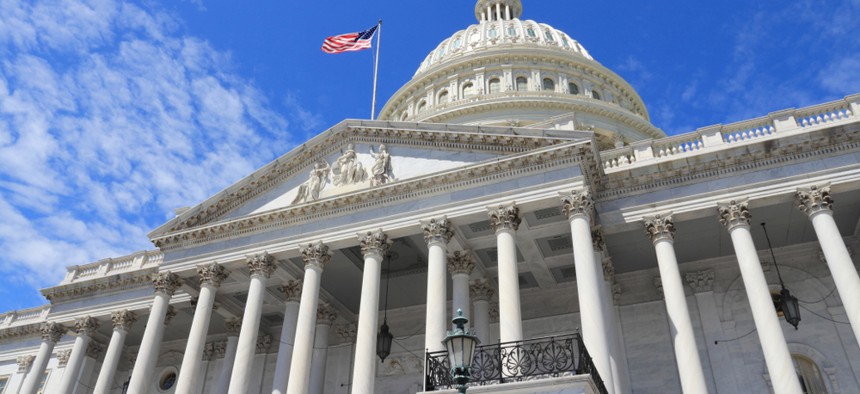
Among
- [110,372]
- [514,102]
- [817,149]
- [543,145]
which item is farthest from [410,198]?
[514,102]

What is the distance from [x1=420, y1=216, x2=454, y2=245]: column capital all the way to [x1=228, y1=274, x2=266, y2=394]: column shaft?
6.80 meters

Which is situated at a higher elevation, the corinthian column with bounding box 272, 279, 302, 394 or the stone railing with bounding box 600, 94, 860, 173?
the stone railing with bounding box 600, 94, 860, 173

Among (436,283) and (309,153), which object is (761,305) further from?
(309,153)

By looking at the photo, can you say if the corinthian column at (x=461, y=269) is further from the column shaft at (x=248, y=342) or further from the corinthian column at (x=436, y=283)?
the column shaft at (x=248, y=342)

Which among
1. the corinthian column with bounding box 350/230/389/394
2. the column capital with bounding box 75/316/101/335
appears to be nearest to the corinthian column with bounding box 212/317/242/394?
the corinthian column with bounding box 350/230/389/394

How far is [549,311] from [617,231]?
19.5 ft

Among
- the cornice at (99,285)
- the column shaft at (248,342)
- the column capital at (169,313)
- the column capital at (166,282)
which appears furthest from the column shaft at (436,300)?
the cornice at (99,285)

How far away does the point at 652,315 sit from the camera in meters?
25.5

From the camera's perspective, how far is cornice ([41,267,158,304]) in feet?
99.2

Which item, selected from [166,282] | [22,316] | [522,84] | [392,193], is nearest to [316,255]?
[392,193]

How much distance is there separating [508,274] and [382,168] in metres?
7.04

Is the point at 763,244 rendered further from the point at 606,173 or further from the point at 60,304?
the point at 60,304

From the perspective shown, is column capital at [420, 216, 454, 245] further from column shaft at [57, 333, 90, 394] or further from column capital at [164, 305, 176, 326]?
column shaft at [57, 333, 90, 394]

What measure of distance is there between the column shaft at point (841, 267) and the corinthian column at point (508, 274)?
29.9ft
